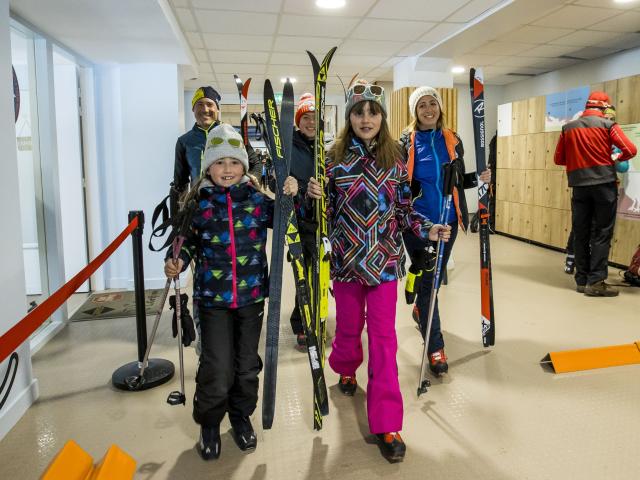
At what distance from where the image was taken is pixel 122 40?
370 centimetres

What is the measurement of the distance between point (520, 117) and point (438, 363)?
5.33 meters

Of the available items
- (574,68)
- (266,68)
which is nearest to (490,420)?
(266,68)

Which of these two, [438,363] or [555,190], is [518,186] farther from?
[438,363]

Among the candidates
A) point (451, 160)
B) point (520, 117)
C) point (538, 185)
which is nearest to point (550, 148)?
point (538, 185)

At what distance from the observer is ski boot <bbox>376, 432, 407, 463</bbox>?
6.12ft

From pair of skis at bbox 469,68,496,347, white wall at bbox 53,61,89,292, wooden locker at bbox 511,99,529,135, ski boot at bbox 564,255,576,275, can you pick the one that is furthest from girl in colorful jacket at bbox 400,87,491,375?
wooden locker at bbox 511,99,529,135

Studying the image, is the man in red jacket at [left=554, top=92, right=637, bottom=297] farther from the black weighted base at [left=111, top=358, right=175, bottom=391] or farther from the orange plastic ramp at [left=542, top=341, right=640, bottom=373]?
the black weighted base at [left=111, top=358, right=175, bottom=391]

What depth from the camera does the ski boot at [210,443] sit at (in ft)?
6.25

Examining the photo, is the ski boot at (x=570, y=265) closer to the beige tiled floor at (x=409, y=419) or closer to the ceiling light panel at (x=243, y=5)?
the beige tiled floor at (x=409, y=419)

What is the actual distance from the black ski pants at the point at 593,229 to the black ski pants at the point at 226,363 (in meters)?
3.61

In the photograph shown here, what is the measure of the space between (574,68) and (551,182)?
2.21 meters

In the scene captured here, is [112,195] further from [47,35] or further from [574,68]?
[574,68]

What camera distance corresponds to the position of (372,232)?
1945 millimetres

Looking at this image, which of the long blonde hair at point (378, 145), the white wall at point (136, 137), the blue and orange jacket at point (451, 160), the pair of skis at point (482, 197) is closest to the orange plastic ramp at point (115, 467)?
the long blonde hair at point (378, 145)
